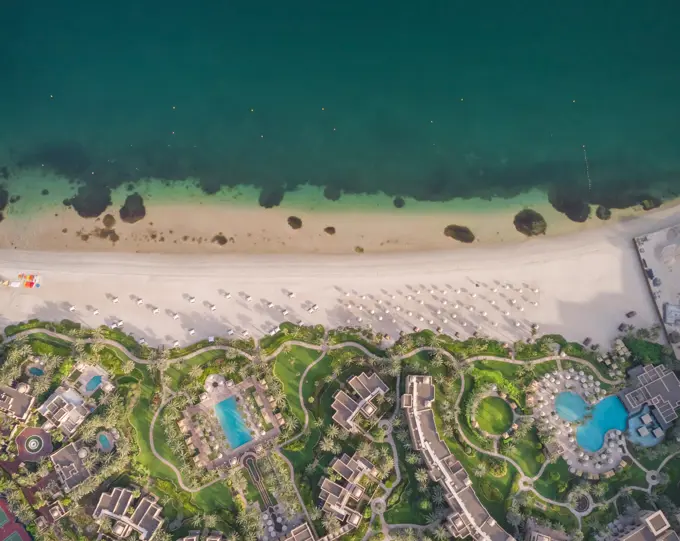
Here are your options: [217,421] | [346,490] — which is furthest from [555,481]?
[217,421]

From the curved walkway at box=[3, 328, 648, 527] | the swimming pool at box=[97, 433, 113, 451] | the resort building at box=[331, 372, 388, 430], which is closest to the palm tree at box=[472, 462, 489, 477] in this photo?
the curved walkway at box=[3, 328, 648, 527]

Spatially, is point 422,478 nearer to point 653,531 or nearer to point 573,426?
point 573,426

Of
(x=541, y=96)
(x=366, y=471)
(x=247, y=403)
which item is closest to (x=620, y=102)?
(x=541, y=96)

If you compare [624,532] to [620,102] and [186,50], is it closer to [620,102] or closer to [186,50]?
[620,102]

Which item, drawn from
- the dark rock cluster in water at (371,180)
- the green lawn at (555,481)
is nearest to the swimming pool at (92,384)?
the dark rock cluster in water at (371,180)

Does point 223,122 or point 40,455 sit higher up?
point 223,122
